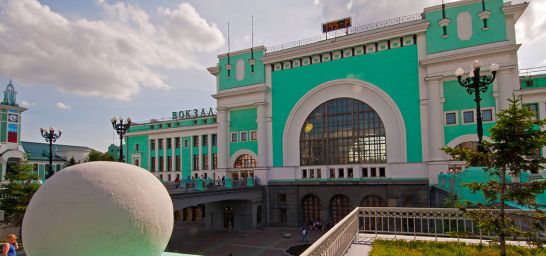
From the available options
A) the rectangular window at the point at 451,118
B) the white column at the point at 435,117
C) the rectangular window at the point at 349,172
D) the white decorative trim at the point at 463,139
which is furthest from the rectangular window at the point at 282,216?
the rectangular window at the point at 451,118

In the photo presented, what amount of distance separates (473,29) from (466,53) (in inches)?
83.4

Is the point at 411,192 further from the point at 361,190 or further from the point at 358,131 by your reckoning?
the point at 358,131

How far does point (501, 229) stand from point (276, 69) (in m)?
27.8

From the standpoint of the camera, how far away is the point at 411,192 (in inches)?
1016

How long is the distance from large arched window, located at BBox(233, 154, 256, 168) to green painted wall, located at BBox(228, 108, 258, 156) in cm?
92

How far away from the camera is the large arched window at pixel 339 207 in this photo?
2875 cm

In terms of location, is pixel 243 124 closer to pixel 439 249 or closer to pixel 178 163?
pixel 178 163

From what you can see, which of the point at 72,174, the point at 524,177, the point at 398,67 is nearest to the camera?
the point at 72,174

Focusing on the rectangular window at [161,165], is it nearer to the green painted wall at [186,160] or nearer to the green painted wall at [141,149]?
the green painted wall at [141,149]

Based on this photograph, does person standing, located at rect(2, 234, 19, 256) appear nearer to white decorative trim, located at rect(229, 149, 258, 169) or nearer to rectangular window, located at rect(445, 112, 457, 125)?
white decorative trim, located at rect(229, 149, 258, 169)

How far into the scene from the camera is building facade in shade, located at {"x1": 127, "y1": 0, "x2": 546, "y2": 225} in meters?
24.8

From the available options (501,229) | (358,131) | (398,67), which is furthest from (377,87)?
(501,229)

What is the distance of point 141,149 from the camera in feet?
148

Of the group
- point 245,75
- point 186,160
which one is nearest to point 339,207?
point 245,75
